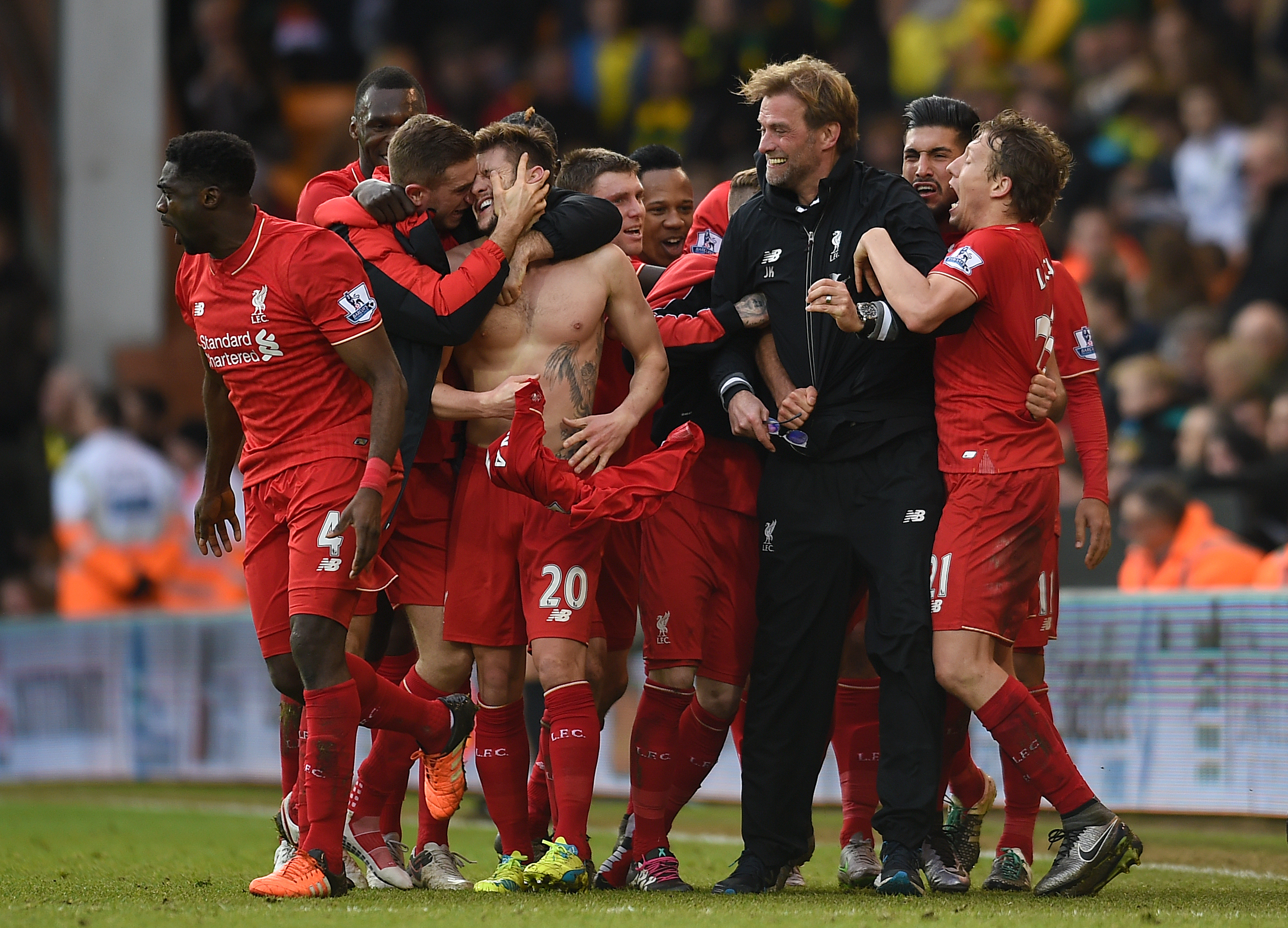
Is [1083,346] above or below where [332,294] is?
below

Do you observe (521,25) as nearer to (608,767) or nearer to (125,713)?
(125,713)

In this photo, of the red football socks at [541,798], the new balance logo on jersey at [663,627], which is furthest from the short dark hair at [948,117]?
the red football socks at [541,798]

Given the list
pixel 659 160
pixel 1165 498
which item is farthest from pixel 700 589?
pixel 1165 498

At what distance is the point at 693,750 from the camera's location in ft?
20.6

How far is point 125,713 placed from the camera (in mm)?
12281

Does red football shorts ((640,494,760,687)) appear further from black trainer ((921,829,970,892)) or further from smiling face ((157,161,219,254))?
smiling face ((157,161,219,254))

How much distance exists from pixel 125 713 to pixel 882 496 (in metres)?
7.77

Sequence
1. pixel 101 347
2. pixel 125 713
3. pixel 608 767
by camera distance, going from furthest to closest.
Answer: pixel 101 347, pixel 125 713, pixel 608 767

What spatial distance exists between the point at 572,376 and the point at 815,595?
1.10m

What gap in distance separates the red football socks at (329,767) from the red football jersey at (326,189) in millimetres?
1859

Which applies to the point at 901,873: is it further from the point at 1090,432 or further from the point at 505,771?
the point at 1090,432

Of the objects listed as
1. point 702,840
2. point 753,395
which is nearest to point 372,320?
point 753,395

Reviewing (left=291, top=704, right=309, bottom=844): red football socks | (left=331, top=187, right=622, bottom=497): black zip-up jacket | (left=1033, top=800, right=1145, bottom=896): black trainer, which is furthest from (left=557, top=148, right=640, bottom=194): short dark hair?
(left=1033, top=800, right=1145, bottom=896): black trainer

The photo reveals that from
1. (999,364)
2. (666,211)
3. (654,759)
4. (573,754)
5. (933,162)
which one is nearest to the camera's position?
(573,754)
